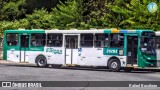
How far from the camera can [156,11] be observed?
35.9 metres

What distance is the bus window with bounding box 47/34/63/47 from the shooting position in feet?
101

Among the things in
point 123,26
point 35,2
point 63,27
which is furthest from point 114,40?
point 35,2

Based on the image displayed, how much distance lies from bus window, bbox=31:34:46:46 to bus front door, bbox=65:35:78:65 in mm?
1949

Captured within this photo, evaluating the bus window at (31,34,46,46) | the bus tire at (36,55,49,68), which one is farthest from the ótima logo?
the bus tire at (36,55,49,68)

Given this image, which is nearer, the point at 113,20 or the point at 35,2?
the point at 113,20

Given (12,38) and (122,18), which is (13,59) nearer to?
(12,38)

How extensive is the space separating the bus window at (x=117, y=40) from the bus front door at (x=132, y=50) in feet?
1.42

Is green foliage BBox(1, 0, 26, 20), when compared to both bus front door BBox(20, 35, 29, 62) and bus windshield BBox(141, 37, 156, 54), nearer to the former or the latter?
bus front door BBox(20, 35, 29, 62)

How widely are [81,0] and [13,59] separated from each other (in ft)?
43.0

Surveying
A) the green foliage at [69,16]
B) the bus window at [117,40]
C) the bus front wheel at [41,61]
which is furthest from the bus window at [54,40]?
the green foliage at [69,16]

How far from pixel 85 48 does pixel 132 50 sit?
10.6ft

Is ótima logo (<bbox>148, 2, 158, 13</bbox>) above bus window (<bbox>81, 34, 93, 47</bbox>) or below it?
above

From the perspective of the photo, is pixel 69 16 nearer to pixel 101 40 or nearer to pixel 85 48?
pixel 85 48

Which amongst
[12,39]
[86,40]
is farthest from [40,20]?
[86,40]
